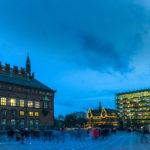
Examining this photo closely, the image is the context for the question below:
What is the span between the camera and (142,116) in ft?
551

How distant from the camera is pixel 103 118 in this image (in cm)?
18088

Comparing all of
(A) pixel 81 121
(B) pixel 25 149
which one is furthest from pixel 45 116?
(A) pixel 81 121

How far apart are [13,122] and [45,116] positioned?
1495 centimetres

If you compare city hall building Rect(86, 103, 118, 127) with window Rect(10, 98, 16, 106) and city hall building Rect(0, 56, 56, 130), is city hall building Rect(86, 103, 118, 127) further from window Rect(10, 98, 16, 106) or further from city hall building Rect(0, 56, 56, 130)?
window Rect(10, 98, 16, 106)

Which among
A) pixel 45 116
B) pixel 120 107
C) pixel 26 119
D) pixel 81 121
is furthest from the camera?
pixel 120 107

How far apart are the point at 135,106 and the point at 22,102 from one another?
396ft

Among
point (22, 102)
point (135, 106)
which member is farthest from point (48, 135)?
point (135, 106)

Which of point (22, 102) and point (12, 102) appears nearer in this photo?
point (12, 102)

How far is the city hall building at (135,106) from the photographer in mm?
166238

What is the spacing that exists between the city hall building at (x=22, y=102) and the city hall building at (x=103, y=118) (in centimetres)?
9343

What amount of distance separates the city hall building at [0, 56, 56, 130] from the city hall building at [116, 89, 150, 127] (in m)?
95.9

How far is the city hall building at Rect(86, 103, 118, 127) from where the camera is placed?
173 metres

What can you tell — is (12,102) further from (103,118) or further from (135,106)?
(135,106)

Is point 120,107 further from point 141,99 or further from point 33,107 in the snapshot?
point 33,107
